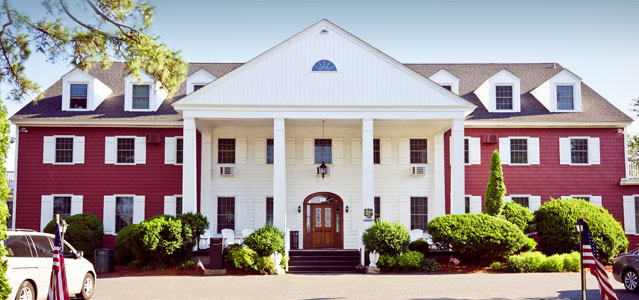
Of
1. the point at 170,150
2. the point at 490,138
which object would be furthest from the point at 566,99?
the point at 170,150

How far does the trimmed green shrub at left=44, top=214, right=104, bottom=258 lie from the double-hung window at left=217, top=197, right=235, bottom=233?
4756mm

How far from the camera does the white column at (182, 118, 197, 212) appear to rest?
22.4m

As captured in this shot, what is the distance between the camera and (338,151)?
2655 cm

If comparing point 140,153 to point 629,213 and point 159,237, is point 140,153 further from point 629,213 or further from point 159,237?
point 629,213

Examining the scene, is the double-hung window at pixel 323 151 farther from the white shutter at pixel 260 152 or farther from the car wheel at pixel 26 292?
the car wheel at pixel 26 292

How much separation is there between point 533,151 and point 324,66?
33.2 feet

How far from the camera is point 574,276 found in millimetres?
18594

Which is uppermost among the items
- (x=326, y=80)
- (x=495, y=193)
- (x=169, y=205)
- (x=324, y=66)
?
(x=324, y=66)

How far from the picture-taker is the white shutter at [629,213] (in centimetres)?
2628

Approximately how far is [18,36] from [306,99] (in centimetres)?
1068

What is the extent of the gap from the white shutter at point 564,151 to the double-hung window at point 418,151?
227 inches

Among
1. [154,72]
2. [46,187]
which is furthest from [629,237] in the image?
[46,187]

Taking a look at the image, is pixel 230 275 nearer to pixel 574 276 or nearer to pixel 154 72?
pixel 154 72

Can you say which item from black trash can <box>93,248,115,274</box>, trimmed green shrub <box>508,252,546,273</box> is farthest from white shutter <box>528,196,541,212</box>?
black trash can <box>93,248,115,274</box>
